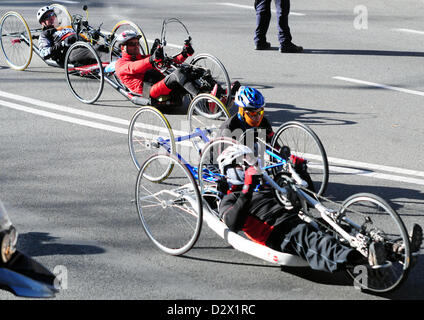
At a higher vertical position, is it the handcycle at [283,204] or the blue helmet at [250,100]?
the blue helmet at [250,100]

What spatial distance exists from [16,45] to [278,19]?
486cm

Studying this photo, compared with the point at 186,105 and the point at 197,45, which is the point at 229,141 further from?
the point at 197,45

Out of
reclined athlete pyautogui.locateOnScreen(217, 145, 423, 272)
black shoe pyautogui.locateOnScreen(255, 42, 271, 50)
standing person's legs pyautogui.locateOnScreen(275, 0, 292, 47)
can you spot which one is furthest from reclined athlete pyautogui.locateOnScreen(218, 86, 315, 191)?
black shoe pyautogui.locateOnScreen(255, 42, 271, 50)

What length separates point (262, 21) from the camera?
1254 centimetres

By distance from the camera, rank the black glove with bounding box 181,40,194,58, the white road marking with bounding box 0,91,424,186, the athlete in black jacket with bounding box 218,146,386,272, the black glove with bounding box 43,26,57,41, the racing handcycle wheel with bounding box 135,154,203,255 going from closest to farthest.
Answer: the athlete in black jacket with bounding box 218,146,386,272 → the racing handcycle wheel with bounding box 135,154,203,255 → the white road marking with bounding box 0,91,424,186 → the black glove with bounding box 181,40,194,58 → the black glove with bounding box 43,26,57,41

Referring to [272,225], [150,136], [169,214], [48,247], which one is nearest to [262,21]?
[150,136]

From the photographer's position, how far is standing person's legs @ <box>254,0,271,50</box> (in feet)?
41.1

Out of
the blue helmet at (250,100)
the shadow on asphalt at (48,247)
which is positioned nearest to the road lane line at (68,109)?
the blue helmet at (250,100)

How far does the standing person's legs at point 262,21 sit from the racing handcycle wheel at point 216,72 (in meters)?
2.66

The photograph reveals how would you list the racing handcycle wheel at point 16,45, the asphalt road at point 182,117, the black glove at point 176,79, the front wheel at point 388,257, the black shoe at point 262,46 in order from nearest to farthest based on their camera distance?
the front wheel at point 388,257 < the asphalt road at point 182,117 < the black glove at point 176,79 < the racing handcycle wheel at point 16,45 < the black shoe at point 262,46

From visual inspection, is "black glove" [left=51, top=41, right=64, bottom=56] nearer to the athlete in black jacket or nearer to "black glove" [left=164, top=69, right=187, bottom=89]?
"black glove" [left=164, top=69, right=187, bottom=89]

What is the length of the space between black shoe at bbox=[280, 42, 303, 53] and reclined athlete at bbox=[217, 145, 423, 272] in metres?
7.04

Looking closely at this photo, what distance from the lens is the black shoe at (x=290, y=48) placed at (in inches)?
495

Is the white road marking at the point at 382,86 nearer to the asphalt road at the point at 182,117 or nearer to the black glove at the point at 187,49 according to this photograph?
A: the asphalt road at the point at 182,117
